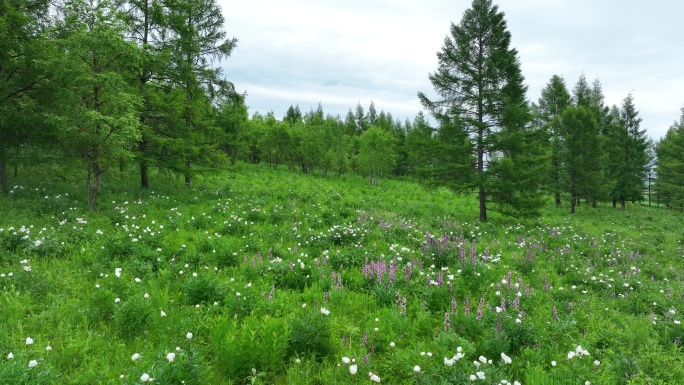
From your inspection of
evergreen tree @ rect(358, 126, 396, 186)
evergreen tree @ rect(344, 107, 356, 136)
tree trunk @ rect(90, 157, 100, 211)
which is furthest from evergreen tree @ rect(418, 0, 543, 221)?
evergreen tree @ rect(344, 107, 356, 136)

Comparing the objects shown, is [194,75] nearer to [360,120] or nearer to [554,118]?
[554,118]

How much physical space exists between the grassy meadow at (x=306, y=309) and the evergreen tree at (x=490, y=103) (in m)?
5.46

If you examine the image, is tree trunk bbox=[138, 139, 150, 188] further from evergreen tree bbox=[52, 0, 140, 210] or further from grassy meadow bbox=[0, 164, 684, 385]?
grassy meadow bbox=[0, 164, 684, 385]

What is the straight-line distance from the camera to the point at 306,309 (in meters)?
5.24

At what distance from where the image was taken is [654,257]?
11.7m

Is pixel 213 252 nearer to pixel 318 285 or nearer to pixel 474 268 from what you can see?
pixel 318 285

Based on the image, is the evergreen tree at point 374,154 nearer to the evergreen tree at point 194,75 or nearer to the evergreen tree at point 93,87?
the evergreen tree at point 194,75

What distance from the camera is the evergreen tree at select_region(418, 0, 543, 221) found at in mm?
15430

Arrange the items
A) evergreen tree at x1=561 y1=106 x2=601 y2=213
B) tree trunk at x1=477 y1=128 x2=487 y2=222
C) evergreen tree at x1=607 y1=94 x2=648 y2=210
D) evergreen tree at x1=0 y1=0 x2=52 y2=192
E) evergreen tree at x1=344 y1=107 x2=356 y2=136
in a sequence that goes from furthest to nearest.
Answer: evergreen tree at x1=344 y1=107 x2=356 y2=136, evergreen tree at x1=607 y1=94 x2=648 y2=210, evergreen tree at x1=561 y1=106 x2=601 y2=213, tree trunk at x1=477 y1=128 x2=487 y2=222, evergreen tree at x1=0 y1=0 x2=52 y2=192

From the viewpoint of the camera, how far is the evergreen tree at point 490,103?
15430mm

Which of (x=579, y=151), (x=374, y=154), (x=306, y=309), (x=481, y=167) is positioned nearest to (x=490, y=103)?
(x=481, y=167)

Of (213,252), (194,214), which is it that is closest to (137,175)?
(194,214)

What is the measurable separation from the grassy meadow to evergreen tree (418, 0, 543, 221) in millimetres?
5459

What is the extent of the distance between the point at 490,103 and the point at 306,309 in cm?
1455
